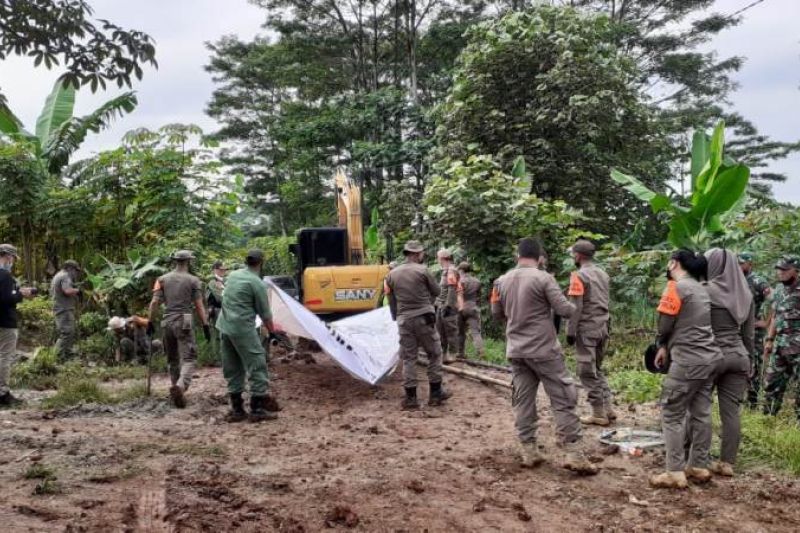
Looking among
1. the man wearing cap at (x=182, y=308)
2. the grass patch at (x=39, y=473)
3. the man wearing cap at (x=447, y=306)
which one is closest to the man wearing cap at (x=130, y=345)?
the man wearing cap at (x=182, y=308)

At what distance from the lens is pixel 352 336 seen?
8.73m

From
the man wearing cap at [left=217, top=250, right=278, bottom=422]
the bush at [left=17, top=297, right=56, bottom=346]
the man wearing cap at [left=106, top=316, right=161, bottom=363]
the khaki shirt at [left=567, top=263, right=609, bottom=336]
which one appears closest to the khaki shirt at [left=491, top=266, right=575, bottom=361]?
the khaki shirt at [left=567, top=263, right=609, bottom=336]

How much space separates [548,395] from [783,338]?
291 cm

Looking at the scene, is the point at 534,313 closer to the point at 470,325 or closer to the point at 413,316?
the point at 413,316

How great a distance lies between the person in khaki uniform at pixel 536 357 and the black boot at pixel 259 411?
3.00 m

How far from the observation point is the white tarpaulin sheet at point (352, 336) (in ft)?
27.3

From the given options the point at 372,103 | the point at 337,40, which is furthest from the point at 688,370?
the point at 337,40

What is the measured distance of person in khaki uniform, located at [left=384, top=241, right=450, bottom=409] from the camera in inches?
303

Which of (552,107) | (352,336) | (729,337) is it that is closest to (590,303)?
(729,337)

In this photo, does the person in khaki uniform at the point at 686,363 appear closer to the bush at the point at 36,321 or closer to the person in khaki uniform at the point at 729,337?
the person in khaki uniform at the point at 729,337

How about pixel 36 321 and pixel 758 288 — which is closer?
pixel 758 288

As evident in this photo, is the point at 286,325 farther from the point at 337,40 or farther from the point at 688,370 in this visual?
the point at 337,40

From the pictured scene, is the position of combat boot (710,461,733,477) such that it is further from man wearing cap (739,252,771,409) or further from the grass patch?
the grass patch

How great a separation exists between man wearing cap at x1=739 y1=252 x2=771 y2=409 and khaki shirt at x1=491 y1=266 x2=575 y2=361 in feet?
9.23
